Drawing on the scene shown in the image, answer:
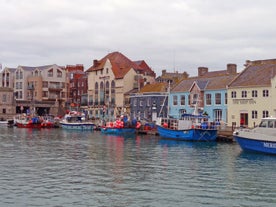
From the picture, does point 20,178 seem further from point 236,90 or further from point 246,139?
point 236,90

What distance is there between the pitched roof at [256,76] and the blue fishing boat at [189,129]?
912 cm

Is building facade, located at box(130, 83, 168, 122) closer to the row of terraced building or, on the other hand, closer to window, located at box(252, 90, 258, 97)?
the row of terraced building

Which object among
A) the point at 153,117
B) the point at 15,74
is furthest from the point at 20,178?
the point at 15,74

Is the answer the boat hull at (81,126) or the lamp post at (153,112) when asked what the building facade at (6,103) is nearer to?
the boat hull at (81,126)

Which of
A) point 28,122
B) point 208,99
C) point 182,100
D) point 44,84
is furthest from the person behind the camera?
point 44,84

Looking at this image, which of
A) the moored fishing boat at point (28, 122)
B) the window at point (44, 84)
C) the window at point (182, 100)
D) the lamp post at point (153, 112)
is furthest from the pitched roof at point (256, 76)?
the window at point (44, 84)

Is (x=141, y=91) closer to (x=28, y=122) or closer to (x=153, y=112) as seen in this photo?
(x=153, y=112)

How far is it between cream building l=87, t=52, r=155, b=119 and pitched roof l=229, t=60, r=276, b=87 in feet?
117

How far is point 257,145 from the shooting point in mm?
42062

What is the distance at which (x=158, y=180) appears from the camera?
27031 mm

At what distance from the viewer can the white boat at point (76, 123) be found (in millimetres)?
89944

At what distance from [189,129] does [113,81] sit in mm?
47475

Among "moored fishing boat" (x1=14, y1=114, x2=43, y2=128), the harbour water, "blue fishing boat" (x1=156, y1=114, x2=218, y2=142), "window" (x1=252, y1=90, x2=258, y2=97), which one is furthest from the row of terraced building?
the harbour water

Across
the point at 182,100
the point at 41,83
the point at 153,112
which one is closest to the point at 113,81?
the point at 153,112
